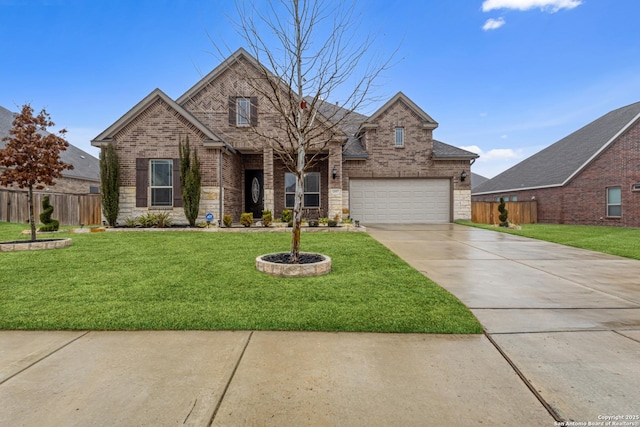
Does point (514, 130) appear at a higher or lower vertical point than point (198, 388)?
higher

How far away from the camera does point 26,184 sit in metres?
7.78

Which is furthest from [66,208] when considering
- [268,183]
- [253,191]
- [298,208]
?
[298,208]

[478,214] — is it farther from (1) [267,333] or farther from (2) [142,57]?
(2) [142,57]

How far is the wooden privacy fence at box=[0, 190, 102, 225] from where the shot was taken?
1453 centimetres

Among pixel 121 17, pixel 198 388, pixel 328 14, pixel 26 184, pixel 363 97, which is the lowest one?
pixel 198 388

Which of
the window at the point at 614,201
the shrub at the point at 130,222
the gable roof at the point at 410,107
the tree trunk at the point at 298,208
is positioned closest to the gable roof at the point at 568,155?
the window at the point at 614,201

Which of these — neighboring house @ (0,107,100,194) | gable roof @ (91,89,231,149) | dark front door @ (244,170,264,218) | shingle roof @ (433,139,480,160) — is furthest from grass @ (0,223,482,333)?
neighboring house @ (0,107,100,194)

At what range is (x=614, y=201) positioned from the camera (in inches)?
617

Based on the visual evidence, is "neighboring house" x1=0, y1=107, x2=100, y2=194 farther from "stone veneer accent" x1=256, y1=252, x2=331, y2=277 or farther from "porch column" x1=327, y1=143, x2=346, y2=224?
"stone veneer accent" x1=256, y1=252, x2=331, y2=277

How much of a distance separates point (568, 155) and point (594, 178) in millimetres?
3513

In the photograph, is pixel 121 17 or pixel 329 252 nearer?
pixel 329 252

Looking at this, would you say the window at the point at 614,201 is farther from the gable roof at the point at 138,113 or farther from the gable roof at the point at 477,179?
the gable roof at the point at 477,179

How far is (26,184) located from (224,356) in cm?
888

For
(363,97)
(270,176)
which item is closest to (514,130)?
(270,176)
